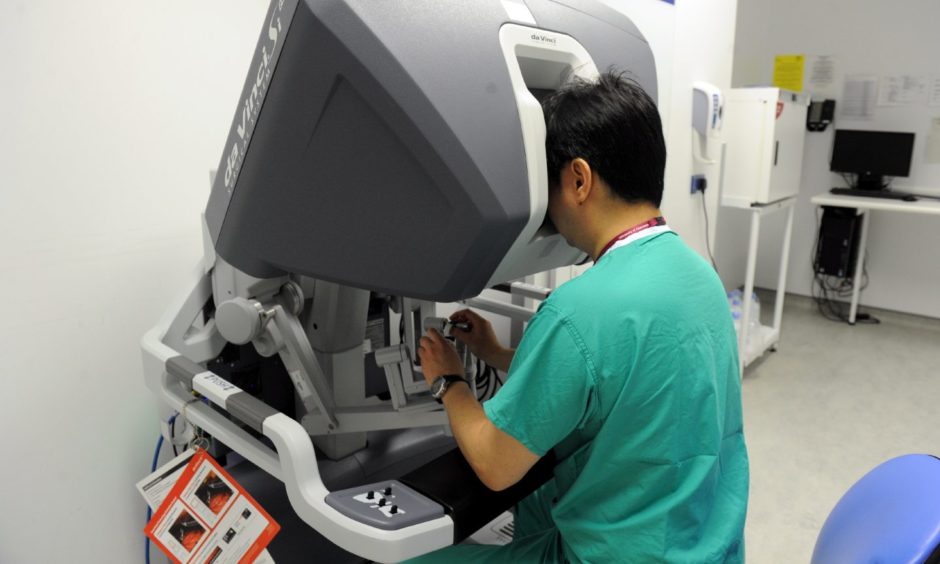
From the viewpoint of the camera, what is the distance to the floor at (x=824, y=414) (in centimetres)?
240

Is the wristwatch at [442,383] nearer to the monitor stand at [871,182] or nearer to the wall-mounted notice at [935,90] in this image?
the monitor stand at [871,182]

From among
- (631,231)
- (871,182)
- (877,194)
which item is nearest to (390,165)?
(631,231)

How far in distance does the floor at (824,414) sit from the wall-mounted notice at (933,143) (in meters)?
1.03

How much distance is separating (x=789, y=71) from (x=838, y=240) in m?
1.23

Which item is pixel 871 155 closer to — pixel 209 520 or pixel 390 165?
pixel 390 165

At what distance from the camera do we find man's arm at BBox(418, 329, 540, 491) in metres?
0.96

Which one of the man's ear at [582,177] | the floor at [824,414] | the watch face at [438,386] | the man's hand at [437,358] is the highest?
the man's ear at [582,177]

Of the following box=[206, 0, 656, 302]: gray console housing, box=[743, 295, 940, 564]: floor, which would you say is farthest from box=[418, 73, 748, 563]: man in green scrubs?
box=[743, 295, 940, 564]: floor

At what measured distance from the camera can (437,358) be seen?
1155 millimetres

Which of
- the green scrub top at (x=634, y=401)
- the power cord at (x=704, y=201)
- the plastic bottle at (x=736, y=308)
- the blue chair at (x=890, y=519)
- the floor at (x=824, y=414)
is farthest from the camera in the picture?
the plastic bottle at (x=736, y=308)

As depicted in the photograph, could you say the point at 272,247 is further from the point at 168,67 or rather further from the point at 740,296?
the point at 740,296

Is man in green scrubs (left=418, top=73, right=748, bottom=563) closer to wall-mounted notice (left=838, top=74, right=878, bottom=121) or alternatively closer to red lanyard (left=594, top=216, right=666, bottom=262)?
red lanyard (left=594, top=216, right=666, bottom=262)

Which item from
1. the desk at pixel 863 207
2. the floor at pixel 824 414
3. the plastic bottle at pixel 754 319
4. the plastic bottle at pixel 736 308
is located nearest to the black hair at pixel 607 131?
the floor at pixel 824 414

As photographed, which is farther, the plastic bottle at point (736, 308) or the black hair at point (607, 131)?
the plastic bottle at point (736, 308)
